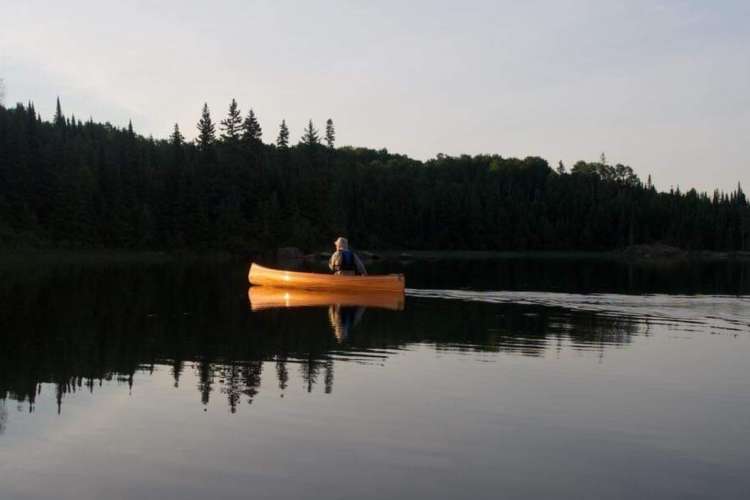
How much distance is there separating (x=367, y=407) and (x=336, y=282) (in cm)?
2098

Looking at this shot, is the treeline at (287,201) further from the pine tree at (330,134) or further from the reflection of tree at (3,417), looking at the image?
the reflection of tree at (3,417)

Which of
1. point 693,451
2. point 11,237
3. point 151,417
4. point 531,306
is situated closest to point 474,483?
point 693,451

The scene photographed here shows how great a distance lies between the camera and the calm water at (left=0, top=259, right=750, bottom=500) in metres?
8.97

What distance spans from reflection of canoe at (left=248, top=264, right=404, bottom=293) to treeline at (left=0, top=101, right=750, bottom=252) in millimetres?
44560

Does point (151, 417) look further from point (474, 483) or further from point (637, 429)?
point (637, 429)

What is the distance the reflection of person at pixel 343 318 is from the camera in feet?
71.2

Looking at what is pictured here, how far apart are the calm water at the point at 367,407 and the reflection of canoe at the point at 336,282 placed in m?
7.25

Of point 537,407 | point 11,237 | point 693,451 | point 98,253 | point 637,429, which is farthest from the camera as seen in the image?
point 98,253

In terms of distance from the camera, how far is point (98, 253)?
79250 mm

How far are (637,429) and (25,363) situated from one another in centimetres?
1185

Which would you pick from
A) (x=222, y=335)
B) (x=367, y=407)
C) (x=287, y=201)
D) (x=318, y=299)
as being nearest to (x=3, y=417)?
(x=367, y=407)

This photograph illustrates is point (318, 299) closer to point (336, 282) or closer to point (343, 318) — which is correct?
point (336, 282)

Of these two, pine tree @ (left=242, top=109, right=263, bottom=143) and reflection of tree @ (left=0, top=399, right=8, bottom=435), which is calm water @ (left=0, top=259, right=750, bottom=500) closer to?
reflection of tree @ (left=0, top=399, right=8, bottom=435)

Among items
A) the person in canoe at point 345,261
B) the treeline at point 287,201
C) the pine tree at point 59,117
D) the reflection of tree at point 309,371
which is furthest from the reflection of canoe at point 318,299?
the pine tree at point 59,117
